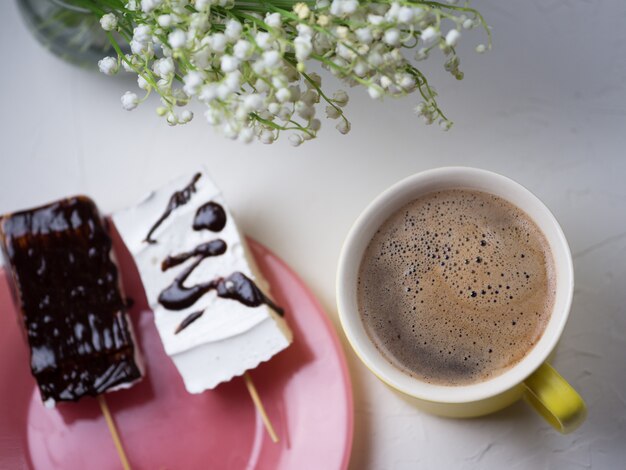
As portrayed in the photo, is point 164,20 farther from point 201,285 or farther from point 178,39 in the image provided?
point 201,285

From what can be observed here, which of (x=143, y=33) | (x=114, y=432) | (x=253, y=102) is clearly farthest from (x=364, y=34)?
(x=114, y=432)

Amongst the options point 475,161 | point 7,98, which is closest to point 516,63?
point 475,161

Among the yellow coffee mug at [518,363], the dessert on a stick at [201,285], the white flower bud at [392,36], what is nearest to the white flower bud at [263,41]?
the white flower bud at [392,36]

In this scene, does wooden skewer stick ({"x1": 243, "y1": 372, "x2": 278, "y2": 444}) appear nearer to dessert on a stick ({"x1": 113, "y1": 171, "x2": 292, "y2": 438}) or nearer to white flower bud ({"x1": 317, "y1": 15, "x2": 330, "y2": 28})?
dessert on a stick ({"x1": 113, "y1": 171, "x2": 292, "y2": 438})

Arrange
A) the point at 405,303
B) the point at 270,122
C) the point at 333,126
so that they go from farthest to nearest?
the point at 333,126, the point at 405,303, the point at 270,122

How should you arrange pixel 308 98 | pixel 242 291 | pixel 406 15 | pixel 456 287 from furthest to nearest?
pixel 242 291 → pixel 456 287 → pixel 308 98 → pixel 406 15

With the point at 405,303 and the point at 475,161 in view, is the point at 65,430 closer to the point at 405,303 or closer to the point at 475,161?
the point at 405,303

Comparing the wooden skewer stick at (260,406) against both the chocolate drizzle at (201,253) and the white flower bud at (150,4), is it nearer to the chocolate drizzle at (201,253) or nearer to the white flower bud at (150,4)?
the chocolate drizzle at (201,253)
